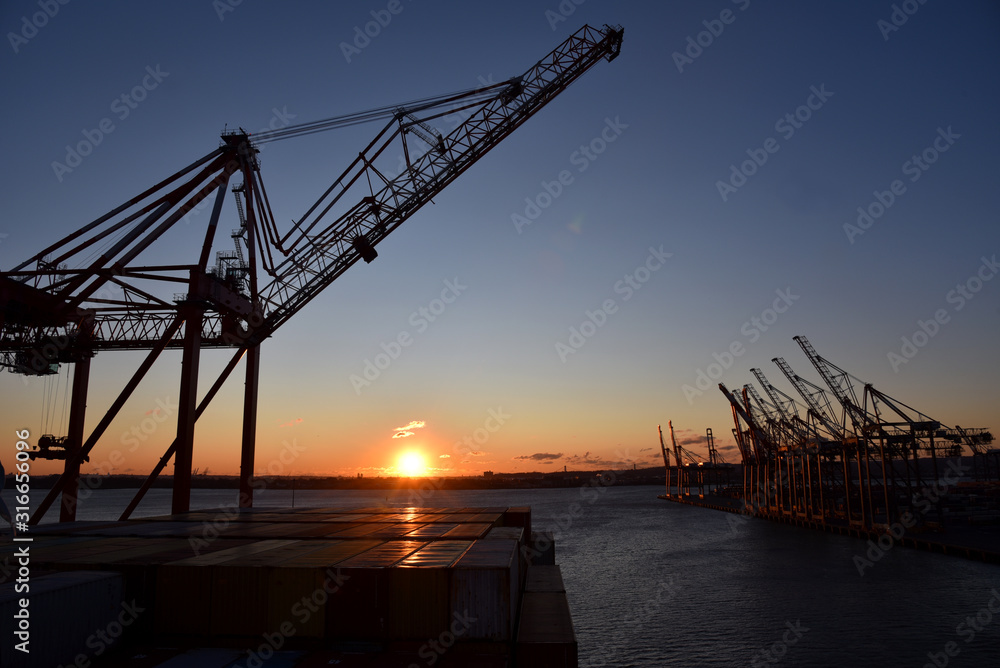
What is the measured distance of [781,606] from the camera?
35938mm

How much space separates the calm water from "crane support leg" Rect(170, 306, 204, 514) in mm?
21484

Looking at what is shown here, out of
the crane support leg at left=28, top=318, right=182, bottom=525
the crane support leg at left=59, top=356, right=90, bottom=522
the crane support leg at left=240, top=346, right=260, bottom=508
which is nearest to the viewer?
the crane support leg at left=28, top=318, right=182, bottom=525

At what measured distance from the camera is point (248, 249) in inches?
1394

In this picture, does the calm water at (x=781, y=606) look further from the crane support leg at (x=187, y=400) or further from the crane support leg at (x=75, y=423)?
the crane support leg at (x=75, y=423)

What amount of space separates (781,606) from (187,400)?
3561cm

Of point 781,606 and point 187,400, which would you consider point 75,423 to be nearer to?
point 187,400

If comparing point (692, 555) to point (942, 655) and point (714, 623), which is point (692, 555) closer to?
point (714, 623)

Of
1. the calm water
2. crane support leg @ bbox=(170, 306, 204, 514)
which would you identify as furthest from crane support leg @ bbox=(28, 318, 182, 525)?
the calm water

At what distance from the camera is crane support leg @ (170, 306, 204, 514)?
29.0 meters

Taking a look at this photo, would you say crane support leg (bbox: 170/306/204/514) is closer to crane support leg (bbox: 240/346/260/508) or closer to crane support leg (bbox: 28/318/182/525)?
crane support leg (bbox: 28/318/182/525)

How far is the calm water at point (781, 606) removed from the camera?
27719mm

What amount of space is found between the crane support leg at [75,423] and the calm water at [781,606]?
28.1m

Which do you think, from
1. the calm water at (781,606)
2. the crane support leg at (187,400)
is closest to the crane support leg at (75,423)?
the crane support leg at (187,400)

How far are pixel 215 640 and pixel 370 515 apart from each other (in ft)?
75.0
